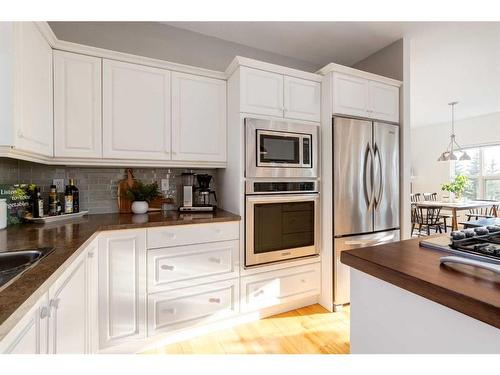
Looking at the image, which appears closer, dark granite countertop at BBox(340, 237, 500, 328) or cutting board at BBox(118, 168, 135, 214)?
dark granite countertop at BBox(340, 237, 500, 328)

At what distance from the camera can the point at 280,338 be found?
197cm

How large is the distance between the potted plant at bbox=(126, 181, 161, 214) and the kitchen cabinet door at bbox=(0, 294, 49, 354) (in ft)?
4.58

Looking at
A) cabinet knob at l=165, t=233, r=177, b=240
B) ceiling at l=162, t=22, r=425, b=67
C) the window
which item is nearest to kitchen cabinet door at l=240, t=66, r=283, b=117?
ceiling at l=162, t=22, r=425, b=67

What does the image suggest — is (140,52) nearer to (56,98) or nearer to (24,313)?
(56,98)

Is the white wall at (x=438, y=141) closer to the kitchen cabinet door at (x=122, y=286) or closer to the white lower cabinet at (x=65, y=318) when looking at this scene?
the kitchen cabinet door at (x=122, y=286)

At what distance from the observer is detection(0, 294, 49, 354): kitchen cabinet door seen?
0.65 meters

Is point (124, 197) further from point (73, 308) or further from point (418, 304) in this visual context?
point (418, 304)

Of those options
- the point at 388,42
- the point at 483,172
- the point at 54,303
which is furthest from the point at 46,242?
the point at 483,172

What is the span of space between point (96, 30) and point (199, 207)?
1.76 metres

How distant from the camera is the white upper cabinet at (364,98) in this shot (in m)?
2.34

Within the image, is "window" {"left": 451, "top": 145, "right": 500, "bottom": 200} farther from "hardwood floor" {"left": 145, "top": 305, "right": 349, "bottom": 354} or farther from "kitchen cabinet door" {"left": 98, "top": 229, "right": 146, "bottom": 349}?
"kitchen cabinet door" {"left": 98, "top": 229, "right": 146, "bottom": 349}

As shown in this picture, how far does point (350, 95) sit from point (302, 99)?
445mm

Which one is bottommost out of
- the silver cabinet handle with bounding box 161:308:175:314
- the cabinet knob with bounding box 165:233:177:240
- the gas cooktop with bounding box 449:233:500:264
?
the silver cabinet handle with bounding box 161:308:175:314

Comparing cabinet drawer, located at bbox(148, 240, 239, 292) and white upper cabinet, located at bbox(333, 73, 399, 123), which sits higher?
white upper cabinet, located at bbox(333, 73, 399, 123)
